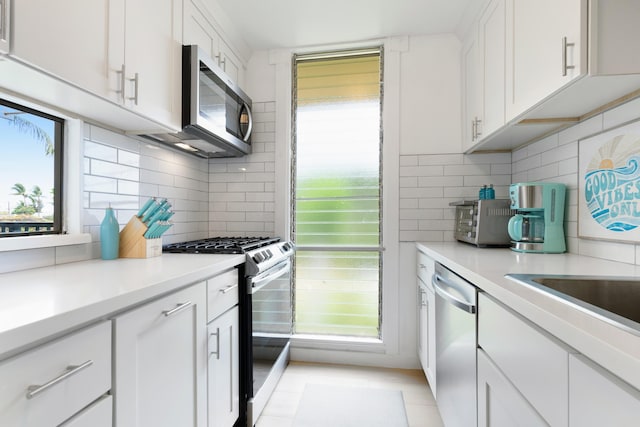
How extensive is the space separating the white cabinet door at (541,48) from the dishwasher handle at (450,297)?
2.87 feet

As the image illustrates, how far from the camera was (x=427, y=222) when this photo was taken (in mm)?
2404

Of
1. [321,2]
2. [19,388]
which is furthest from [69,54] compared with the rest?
[321,2]

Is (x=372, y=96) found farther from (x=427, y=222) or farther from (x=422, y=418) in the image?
(x=422, y=418)

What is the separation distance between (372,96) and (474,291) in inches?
72.2

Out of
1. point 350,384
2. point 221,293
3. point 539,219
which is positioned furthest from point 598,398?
point 350,384

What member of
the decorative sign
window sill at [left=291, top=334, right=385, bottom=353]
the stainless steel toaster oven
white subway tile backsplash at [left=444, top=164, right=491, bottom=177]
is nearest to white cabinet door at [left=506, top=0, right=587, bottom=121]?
the decorative sign

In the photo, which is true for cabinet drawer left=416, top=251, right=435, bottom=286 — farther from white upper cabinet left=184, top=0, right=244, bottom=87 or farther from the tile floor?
white upper cabinet left=184, top=0, right=244, bottom=87

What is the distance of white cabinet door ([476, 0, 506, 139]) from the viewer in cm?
167

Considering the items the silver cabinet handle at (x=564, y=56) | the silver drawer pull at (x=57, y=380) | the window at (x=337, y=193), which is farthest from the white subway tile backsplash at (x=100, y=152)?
the silver cabinet handle at (x=564, y=56)

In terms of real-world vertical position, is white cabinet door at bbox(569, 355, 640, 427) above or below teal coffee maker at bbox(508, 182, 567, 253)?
below

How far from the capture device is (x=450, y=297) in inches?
55.7

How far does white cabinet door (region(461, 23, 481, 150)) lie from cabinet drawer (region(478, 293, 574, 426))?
1.41m

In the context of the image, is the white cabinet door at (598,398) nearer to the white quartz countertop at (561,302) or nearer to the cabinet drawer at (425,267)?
the white quartz countertop at (561,302)

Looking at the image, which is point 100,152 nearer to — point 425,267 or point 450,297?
point 450,297
